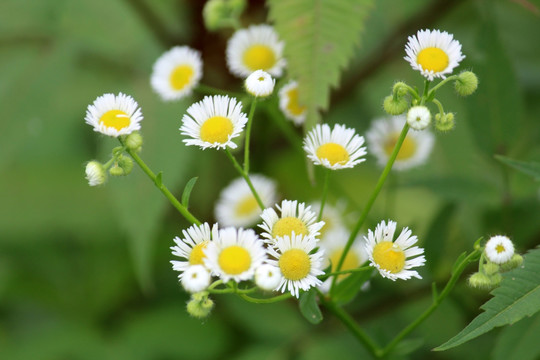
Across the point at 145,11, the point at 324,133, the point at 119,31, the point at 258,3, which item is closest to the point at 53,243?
the point at 119,31

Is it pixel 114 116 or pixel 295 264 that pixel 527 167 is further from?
pixel 114 116

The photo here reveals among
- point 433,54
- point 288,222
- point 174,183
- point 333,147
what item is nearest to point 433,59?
point 433,54

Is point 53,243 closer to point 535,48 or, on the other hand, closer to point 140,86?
point 140,86

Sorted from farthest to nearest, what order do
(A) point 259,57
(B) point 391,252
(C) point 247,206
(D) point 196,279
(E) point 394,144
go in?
(C) point 247,206
(E) point 394,144
(A) point 259,57
(B) point 391,252
(D) point 196,279

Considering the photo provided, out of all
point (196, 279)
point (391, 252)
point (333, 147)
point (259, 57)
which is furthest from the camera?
point (259, 57)

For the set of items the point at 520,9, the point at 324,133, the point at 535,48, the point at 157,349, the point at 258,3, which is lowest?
the point at 324,133

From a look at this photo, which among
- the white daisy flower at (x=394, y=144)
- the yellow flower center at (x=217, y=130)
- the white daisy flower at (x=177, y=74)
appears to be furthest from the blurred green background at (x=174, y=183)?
the yellow flower center at (x=217, y=130)

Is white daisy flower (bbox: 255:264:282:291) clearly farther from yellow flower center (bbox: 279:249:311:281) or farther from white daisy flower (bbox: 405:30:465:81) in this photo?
white daisy flower (bbox: 405:30:465:81)
